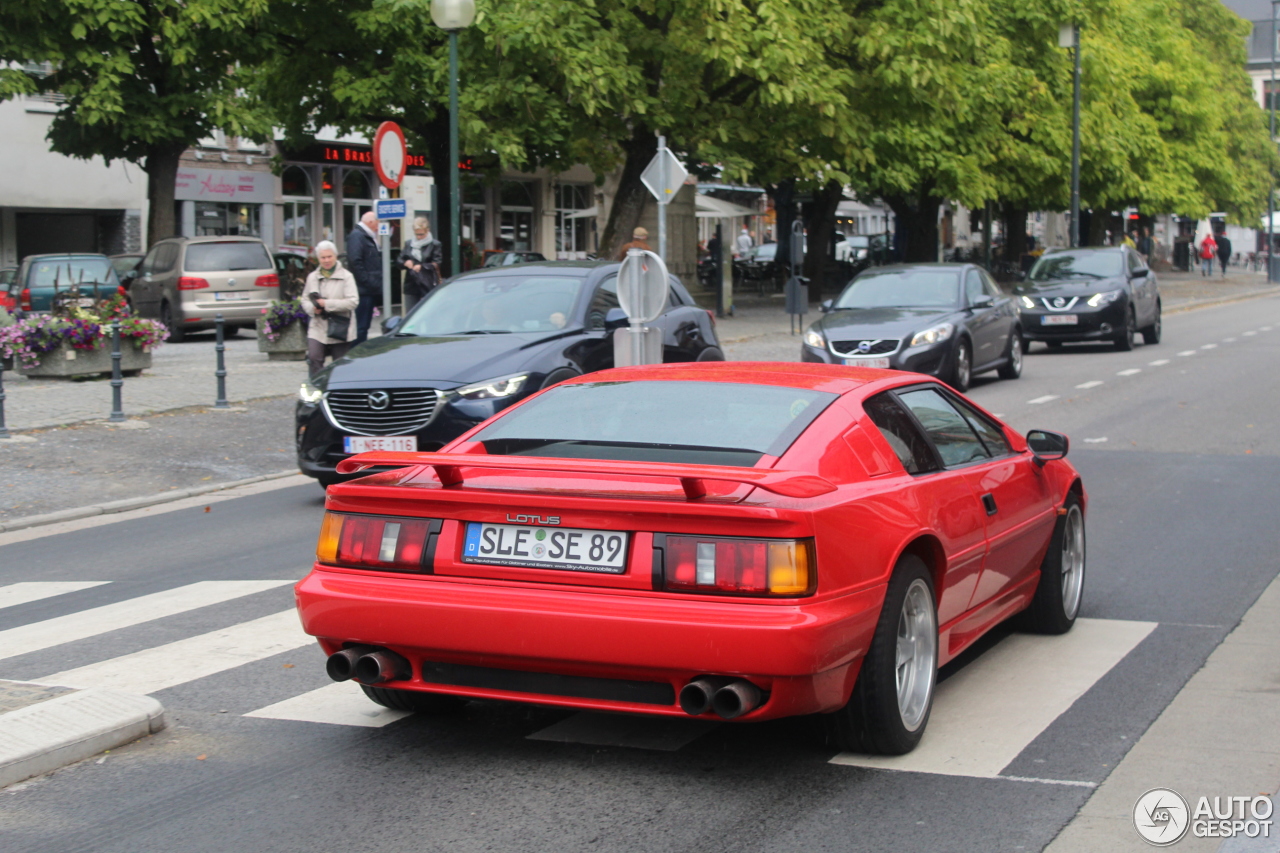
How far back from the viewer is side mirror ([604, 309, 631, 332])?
1188 cm

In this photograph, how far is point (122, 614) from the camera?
739 centimetres

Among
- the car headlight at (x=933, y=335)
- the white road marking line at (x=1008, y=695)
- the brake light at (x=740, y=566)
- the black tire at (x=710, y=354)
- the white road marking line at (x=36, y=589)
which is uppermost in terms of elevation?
the car headlight at (x=933, y=335)

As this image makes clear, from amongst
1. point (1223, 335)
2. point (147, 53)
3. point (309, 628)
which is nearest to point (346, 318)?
point (309, 628)

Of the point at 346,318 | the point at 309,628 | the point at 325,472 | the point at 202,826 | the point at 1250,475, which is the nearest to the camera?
the point at 202,826

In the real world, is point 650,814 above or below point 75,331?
below

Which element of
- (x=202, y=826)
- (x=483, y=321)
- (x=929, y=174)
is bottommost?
(x=202, y=826)

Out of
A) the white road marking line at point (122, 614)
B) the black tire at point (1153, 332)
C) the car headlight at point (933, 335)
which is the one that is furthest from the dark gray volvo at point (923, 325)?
the white road marking line at point (122, 614)

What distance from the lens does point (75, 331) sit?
17.2m

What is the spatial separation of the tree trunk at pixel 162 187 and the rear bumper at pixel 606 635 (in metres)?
→ 27.7

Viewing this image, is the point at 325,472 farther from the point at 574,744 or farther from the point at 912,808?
the point at 912,808

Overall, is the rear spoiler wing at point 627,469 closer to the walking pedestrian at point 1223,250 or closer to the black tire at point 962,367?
the black tire at point 962,367

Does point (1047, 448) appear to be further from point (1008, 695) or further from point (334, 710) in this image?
point (334, 710)

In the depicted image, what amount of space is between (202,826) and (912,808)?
6.58 feet

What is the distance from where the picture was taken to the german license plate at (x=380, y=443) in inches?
400
